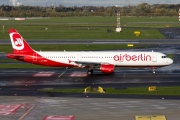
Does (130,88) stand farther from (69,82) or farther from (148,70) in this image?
(148,70)

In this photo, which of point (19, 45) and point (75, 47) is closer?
point (19, 45)

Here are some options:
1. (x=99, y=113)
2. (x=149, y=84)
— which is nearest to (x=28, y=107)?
(x=99, y=113)

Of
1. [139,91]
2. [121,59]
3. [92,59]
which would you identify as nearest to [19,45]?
[92,59]

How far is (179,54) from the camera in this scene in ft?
307

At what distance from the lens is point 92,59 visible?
69.4 meters

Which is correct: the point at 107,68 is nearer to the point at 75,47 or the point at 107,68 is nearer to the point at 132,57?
the point at 132,57

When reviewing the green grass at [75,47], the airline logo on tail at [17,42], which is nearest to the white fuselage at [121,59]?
the airline logo on tail at [17,42]

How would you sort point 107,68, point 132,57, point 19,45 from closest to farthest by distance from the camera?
point 107,68 → point 132,57 → point 19,45

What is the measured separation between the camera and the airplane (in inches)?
Result: 2717

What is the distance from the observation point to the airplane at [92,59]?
6900cm

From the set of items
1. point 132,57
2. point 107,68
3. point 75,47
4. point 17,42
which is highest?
point 17,42

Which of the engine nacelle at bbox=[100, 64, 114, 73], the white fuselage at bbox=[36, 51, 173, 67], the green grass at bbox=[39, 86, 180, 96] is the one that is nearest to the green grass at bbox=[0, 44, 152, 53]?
the white fuselage at bbox=[36, 51, 173, 67]

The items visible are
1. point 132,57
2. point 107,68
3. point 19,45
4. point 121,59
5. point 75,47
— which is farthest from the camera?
point 75,47

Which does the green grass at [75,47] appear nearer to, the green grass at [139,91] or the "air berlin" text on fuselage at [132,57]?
the "air berlin" text on fuselage at [132,57]
